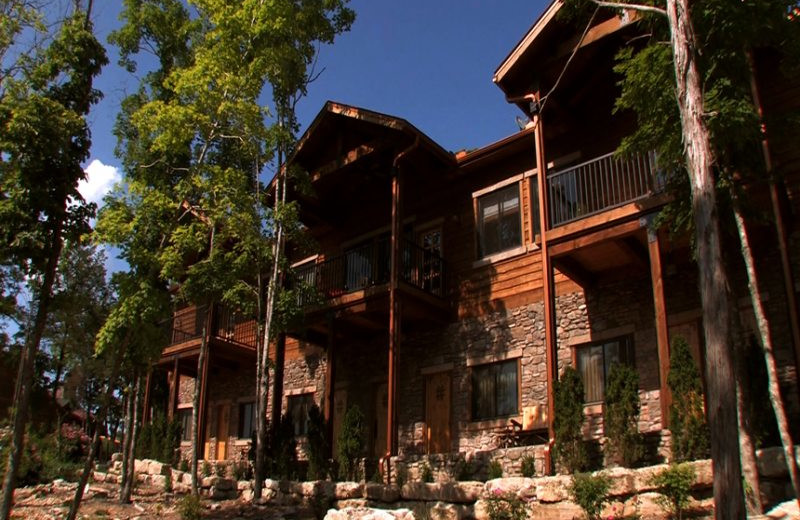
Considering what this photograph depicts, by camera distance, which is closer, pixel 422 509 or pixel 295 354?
pixel 422 509

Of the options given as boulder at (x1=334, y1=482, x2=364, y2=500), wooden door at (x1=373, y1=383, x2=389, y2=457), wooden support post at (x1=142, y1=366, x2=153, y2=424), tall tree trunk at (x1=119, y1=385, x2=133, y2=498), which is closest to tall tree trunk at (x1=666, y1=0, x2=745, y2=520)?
boulder at (x1=334, y1=482, x2=364, y2=500)

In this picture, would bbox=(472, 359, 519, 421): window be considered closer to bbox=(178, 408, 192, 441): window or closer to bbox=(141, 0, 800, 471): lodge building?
bbox=(141, 0, 800, 471): lodge building

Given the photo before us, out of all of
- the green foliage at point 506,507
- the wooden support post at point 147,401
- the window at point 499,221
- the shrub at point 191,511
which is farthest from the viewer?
the wooden support post at point 147,401

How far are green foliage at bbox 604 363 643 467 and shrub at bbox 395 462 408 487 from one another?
445 cm

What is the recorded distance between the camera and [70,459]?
23.0 meters

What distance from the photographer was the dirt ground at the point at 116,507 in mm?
13859

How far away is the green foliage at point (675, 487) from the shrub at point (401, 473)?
19.1ft

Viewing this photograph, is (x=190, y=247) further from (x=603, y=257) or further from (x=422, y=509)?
(x=603, y=257)

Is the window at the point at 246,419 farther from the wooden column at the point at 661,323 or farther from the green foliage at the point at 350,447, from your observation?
the wooden column at the point at 661,323

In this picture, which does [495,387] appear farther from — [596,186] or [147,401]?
[147,401]

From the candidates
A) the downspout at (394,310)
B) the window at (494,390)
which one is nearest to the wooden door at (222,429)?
the downspout at (394,310)

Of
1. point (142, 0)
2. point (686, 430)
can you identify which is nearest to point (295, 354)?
point (142, 0)

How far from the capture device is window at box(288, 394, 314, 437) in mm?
19766

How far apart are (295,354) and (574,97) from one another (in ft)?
34.7
